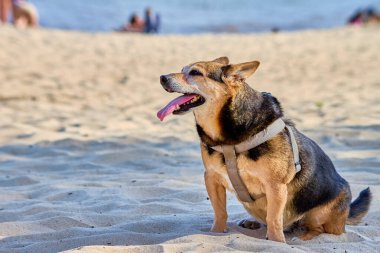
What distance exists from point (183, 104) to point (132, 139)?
159 inches

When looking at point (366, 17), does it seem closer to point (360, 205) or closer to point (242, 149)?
point (360, 205)

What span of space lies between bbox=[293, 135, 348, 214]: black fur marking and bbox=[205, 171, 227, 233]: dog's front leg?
0.45 metres

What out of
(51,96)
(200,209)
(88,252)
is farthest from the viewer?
(51,96)

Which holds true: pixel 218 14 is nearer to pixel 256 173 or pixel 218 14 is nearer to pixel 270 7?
pixel 270 7

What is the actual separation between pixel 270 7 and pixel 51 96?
29468 millimetres

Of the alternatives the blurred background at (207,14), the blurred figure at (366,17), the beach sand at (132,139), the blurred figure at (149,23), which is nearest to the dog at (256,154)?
the beach sand at (132,139)

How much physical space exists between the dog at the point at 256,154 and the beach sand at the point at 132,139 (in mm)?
178

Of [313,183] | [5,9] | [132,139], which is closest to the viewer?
[313,183]

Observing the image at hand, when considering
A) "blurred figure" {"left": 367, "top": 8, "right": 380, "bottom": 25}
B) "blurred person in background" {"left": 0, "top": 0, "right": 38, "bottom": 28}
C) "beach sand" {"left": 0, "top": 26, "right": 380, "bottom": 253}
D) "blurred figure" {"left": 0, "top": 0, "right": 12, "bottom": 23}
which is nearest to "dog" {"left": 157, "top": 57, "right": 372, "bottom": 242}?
"beach sand" {"left": 0, "top": 26, "right": 380, "bottom": 253}

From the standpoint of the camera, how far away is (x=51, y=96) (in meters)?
11.9

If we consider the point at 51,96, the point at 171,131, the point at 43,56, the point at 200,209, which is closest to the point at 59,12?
the point at 43,56

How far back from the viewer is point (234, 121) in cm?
458

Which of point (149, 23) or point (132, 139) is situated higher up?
point (149, 23)

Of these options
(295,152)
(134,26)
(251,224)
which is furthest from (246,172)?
(134,26)
